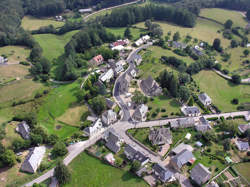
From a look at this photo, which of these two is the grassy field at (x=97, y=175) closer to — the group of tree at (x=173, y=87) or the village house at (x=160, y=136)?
the village house at (x=160, y=136)

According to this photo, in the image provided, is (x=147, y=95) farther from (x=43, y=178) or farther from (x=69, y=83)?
(x=43, y=178)

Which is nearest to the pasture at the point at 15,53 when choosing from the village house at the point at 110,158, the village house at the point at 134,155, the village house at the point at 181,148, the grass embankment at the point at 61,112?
the grass embankment at the point at 61,112

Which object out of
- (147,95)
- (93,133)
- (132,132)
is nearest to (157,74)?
(147,95)

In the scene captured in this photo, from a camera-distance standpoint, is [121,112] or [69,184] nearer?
[69,184]

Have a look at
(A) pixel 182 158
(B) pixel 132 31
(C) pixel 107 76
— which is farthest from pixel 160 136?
(B) pixel 132 31

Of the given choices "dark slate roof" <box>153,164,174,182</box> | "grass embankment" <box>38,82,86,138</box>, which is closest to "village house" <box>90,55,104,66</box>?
"grass embankment" <box>38,82,86,138</box>

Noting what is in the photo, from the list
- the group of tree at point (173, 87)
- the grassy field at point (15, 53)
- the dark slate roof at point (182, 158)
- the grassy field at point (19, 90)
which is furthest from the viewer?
the grassy field at point (15, 53)
